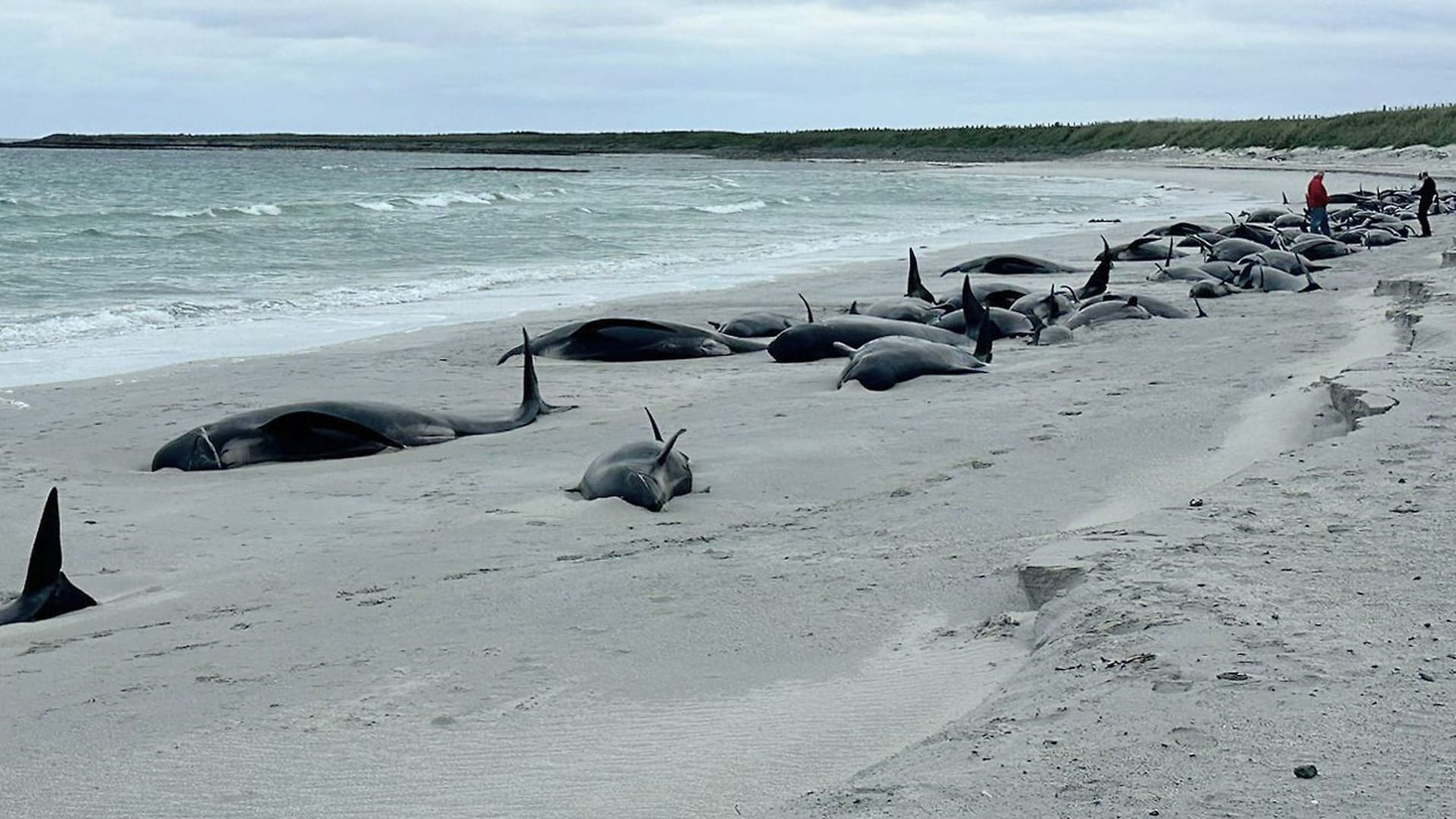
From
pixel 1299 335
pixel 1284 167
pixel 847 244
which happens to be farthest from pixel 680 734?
pixel 1284 167

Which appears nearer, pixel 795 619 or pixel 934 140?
pixel 795 619

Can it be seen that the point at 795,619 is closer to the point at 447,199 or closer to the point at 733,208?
the point at 733,208

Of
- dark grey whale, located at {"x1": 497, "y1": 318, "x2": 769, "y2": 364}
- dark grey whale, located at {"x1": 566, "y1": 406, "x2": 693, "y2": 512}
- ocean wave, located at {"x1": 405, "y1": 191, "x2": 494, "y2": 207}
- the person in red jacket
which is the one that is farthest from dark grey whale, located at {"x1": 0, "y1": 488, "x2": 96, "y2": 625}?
ocean wave, located at {"x1": 405, "y1": 191, "x2": 494, "y2": 207}

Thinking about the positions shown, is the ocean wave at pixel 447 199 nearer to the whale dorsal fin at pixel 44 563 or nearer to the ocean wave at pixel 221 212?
the ocean wave at pixel 221 212

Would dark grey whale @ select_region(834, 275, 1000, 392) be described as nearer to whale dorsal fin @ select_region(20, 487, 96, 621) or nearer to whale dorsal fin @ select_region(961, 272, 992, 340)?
whale dorsal fin @ select_region(961, 272, 992, 340)

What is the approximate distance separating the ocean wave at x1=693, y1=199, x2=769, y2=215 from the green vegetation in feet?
96.2

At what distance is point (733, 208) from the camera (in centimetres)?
4000

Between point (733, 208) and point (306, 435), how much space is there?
32.4 metres

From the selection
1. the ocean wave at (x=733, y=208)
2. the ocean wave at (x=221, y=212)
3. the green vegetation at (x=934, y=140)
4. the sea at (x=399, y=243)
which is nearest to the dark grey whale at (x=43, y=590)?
the sea at (x=399, y=243)

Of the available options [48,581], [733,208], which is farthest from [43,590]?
[733,208]

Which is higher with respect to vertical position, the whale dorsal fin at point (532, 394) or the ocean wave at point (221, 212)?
the whale dorsal fin at point (532, 394)

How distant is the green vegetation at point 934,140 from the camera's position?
6681 centimetres

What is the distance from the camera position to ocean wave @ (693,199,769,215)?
38.6 m

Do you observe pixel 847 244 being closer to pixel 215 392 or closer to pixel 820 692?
pixel 215 392
